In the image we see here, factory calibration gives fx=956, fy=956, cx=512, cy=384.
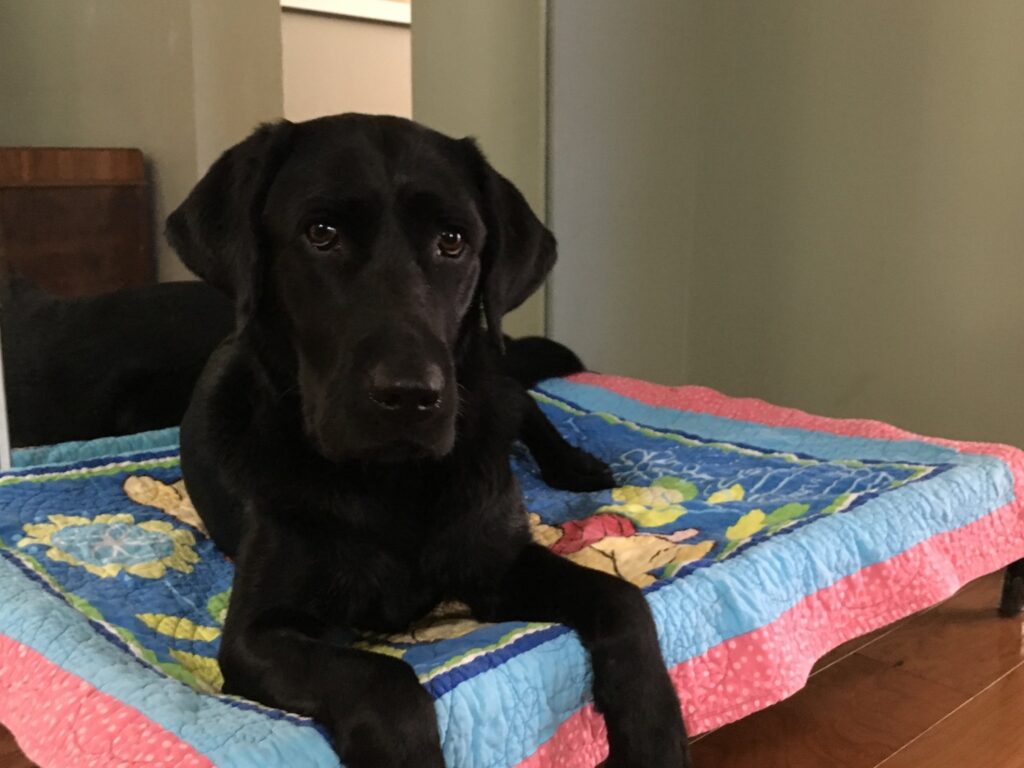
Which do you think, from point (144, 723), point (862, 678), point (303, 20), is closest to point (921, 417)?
point (862, 678)

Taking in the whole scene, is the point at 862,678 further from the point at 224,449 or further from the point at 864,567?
the point at 224,449

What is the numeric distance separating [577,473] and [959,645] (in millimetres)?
719

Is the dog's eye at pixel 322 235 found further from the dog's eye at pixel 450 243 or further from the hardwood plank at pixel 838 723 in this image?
the hardwood plank at pixel 838 723

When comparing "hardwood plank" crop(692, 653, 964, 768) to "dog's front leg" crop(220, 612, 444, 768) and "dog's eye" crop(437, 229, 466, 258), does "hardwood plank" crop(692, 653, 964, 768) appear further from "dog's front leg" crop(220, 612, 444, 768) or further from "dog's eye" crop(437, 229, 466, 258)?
"dog's eye" crop(437, 229, 466, 258)

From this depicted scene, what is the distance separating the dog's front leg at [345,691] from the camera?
0.85 metres

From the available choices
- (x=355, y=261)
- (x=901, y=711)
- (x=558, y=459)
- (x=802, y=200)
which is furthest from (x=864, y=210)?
(x=355, y=261)

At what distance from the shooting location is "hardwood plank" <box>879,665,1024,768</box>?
1.29m

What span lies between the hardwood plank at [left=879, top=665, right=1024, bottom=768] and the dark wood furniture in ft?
6.85

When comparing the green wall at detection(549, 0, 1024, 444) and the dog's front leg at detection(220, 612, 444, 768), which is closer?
the dog's front leg at detection(220, 612, 444, 768)

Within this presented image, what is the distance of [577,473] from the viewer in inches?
70.8

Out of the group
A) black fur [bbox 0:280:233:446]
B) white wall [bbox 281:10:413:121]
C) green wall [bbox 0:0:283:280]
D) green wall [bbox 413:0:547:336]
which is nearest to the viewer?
black fur [bbox 0:280:233:446]

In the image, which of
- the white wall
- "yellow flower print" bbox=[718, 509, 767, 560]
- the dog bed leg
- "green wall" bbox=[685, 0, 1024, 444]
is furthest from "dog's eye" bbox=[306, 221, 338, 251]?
the white wall

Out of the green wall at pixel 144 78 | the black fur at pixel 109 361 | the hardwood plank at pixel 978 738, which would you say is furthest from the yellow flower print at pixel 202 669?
the green wall at pixel 144 78

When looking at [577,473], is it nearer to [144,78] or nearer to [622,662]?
[622,662]
